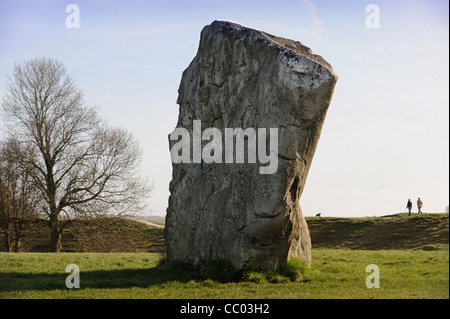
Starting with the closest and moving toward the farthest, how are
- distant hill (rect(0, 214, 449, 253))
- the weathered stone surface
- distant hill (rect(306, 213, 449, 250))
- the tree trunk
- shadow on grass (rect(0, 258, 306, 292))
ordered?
1. the weathered stone surface
2. shadow on grass (rect(0, 258, 306, 292))
3. distant hill (rect(306, 213, 449, 250))
4. distant hill (rect(0, 214, 449, 253))
5. the tree trunk

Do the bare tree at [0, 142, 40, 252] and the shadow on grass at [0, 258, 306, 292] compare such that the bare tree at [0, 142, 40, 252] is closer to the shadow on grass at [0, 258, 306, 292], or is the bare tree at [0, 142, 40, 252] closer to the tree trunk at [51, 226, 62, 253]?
the tree trunk at [51, 226, 62, 253]

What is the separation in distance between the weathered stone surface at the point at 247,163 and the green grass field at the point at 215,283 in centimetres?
113

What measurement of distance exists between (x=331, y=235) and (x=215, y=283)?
24.0 meters

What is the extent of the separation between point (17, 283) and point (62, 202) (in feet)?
65.4

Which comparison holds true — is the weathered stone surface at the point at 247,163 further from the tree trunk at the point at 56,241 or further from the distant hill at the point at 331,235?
the tree trunk at the point at 56,241

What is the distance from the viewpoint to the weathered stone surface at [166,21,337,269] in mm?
14203

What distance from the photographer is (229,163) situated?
52.1ft

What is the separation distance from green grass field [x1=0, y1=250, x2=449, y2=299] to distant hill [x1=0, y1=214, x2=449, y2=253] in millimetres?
11523

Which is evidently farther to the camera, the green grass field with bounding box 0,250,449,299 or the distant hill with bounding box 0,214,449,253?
the distant hill with bounding box 0,214,449,253

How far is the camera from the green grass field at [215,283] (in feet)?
42.2

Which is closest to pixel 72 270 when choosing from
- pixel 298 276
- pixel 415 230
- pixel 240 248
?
pixel 240 248

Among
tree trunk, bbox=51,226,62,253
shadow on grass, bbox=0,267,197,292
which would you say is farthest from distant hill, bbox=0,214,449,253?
shadow on grass, bbox=0,267,197,292

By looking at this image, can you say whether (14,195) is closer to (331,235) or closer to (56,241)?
(56,241)

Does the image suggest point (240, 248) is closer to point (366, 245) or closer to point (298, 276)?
point (298, 276)
